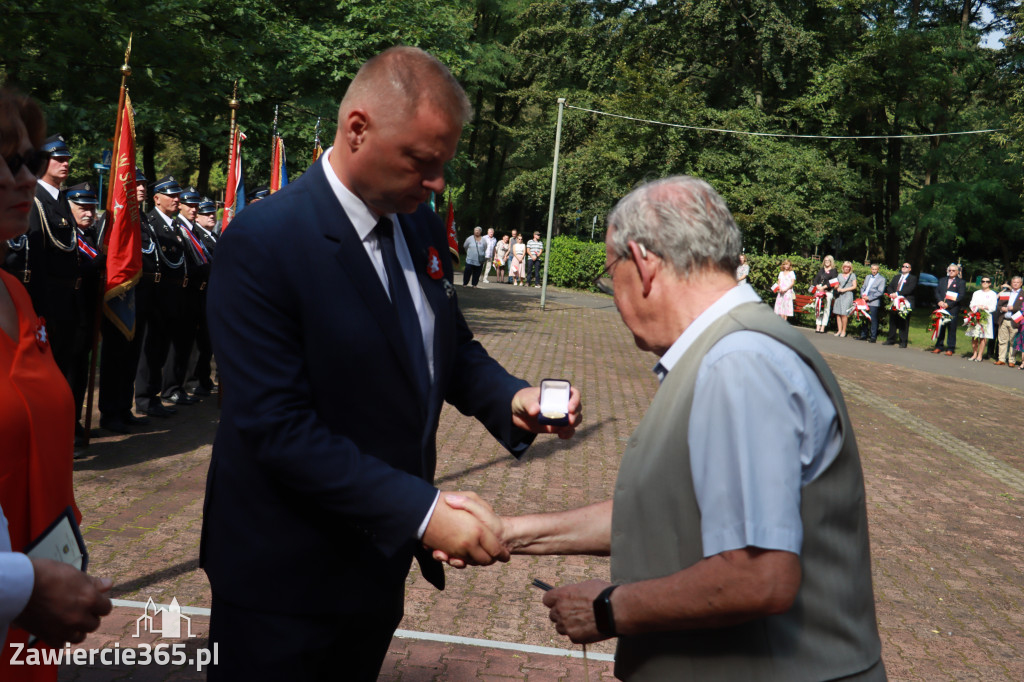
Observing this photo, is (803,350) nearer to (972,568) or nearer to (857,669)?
(857,669)

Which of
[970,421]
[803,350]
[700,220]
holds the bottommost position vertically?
[970,421]

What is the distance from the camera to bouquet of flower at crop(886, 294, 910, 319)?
2431 centimetres

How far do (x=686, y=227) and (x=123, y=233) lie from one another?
7.67 m

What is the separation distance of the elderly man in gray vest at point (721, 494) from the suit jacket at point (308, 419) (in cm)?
55

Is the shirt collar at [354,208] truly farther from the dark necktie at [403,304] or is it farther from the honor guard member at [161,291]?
the honor guard member at [161,291]

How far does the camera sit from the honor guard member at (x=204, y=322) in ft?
37.1

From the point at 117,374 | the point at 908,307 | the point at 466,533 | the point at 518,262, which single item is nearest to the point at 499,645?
the point at 466,533

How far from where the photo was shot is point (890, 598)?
602 centimetres

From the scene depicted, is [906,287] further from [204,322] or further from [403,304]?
[403,304]


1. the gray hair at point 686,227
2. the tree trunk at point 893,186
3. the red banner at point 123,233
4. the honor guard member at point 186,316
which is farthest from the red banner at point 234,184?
the tree trunk at point 893,186

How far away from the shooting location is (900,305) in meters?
24.3

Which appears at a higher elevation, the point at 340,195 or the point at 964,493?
the point at 340,195

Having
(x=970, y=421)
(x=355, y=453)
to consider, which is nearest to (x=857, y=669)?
(x=355, y=453)

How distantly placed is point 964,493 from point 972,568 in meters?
2.64
